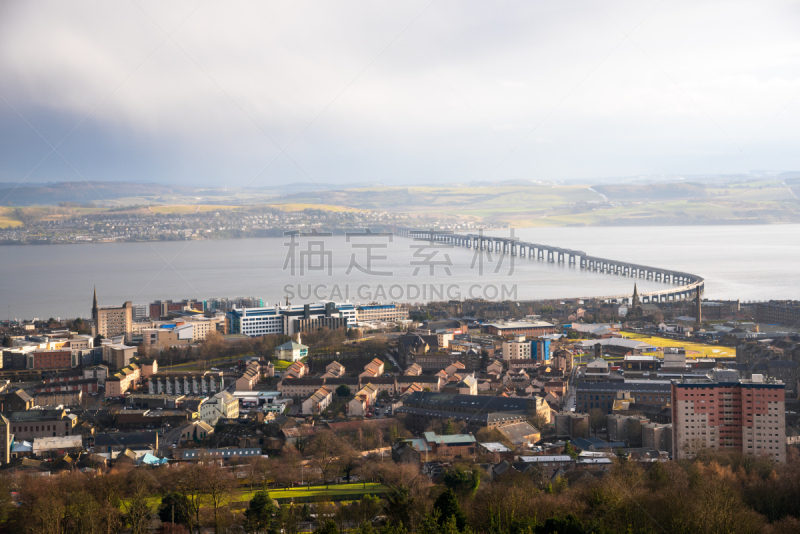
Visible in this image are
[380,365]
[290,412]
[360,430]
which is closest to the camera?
[360,430]

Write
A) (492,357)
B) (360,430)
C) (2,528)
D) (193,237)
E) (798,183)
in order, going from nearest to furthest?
(2,528)
(360,430)
(492,357)
(193,237)
(798,183)

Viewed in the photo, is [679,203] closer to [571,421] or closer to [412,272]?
[412,272]

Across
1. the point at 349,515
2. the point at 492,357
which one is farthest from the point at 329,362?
the point at 349,515

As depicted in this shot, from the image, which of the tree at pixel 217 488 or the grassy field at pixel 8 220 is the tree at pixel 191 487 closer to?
the tree at pixel 217 488

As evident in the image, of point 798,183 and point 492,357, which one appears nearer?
point 492,357

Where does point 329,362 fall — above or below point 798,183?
below
